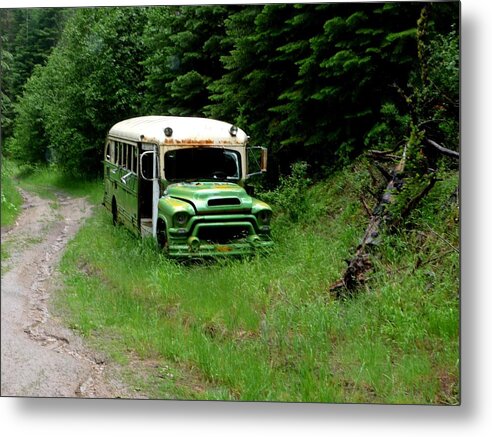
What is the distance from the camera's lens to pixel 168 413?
4.57 meters

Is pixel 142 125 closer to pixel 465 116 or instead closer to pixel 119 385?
pixel 119 385

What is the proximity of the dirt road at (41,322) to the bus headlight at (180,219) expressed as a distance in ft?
2.11

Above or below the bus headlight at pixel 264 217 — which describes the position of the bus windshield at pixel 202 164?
above

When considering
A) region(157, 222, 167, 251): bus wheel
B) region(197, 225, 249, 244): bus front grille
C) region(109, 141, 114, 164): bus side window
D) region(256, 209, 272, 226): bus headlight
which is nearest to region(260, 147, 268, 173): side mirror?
region(256, 209, 272, 226): bus headlight

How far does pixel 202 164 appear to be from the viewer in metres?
4.93

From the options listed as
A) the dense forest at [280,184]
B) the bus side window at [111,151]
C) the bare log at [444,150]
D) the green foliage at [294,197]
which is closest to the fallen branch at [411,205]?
the dense forest at [280,184]

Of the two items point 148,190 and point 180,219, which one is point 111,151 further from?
point 180,219

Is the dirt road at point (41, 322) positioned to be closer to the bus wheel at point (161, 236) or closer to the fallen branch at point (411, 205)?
the bus wheel at point (161, 236)

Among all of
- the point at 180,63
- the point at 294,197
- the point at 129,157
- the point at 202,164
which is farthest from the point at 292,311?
the point at 180,63

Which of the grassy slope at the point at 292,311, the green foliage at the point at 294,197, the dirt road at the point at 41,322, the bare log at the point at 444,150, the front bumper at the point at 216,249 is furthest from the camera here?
the green foliage at the point at 294,197

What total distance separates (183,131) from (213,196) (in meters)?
0.44

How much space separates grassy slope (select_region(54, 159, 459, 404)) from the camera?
4348 millimetres

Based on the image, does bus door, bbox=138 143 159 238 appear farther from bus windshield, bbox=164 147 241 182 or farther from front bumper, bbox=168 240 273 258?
front bumper, bbox=168 240 273 258

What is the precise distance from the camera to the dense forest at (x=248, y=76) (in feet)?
15.1
